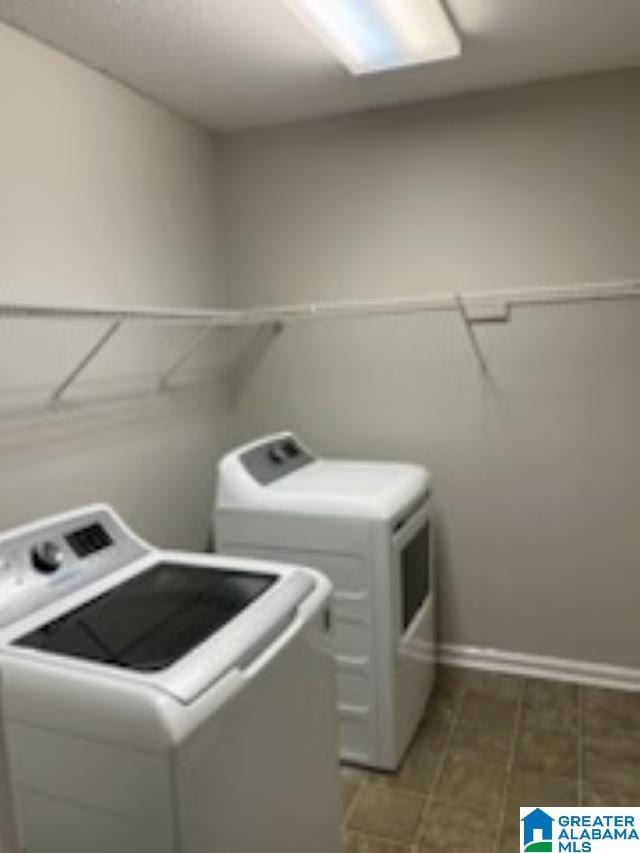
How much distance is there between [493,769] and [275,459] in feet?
4.22

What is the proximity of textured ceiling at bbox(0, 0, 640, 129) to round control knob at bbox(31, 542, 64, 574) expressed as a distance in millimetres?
1387

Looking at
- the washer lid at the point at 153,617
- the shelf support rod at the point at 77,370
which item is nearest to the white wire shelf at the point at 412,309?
the shelf support rod at the point at 77,370

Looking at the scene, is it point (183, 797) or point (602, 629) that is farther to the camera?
point (602, 629)

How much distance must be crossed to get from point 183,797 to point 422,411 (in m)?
1.94

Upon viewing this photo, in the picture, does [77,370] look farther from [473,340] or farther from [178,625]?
[473,340]

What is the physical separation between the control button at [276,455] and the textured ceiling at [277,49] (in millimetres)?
1310

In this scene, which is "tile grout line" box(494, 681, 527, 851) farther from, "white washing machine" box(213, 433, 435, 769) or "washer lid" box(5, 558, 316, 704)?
"washer lid" box(5, 558, 316, 704)

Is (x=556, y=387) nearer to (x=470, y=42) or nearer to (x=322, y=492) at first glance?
(x=322, y=492)

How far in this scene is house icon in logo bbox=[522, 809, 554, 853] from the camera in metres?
1.85

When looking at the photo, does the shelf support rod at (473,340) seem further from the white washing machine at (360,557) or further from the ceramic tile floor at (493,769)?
the ceramic tile floor at (493,769)

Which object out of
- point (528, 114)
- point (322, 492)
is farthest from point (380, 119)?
point (322, 492)

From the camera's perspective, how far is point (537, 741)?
2.33m

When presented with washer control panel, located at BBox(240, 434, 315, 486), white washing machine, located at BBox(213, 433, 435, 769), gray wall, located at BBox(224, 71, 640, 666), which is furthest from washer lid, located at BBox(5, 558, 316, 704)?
gray wall, located at BBox(224, 71, 640, 666)

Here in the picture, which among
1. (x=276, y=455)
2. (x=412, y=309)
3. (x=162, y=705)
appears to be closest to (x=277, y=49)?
(x=412, y=309)
